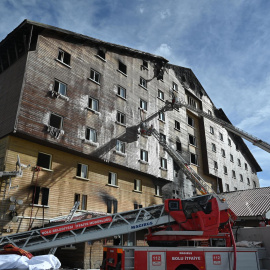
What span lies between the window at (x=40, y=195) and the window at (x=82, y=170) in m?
3.36

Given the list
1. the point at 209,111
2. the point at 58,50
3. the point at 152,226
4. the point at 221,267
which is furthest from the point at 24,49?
the point at 209,111

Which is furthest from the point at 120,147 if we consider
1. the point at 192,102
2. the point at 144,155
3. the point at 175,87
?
the point at 192,102

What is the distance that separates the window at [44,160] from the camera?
19.8 m

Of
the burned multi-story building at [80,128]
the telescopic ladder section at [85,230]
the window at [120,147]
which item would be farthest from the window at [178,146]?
the telescopic ladder section at [85,230]

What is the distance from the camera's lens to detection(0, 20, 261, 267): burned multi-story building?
18.7 m

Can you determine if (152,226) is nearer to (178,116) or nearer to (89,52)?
A: (89,52)

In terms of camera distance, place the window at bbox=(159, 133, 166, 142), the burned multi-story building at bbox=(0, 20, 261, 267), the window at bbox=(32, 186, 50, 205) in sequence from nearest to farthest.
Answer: the window at bbox=(32, 186, 50, 205), the burned multi-story building at bbox=(0, 20, 261, 267), the window at bbox=(159, 133, 166, 142)

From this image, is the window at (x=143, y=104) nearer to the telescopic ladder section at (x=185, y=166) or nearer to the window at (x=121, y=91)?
the window at (x=121, y=91)

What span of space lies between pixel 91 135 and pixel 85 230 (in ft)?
42.4

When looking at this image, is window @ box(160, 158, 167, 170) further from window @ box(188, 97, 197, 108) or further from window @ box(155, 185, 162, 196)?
window @ box(188, 97, 197, 108)

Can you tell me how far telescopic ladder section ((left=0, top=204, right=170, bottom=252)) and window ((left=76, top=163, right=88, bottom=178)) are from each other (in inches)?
418

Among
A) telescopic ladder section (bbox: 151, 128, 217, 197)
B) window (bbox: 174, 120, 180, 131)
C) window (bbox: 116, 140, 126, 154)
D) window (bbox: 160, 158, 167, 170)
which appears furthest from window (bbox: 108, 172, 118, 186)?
window (bbox: 174, 120, 180, 131)

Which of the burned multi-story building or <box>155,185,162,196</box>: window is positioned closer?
the burned multi-story building

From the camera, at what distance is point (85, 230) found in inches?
442
